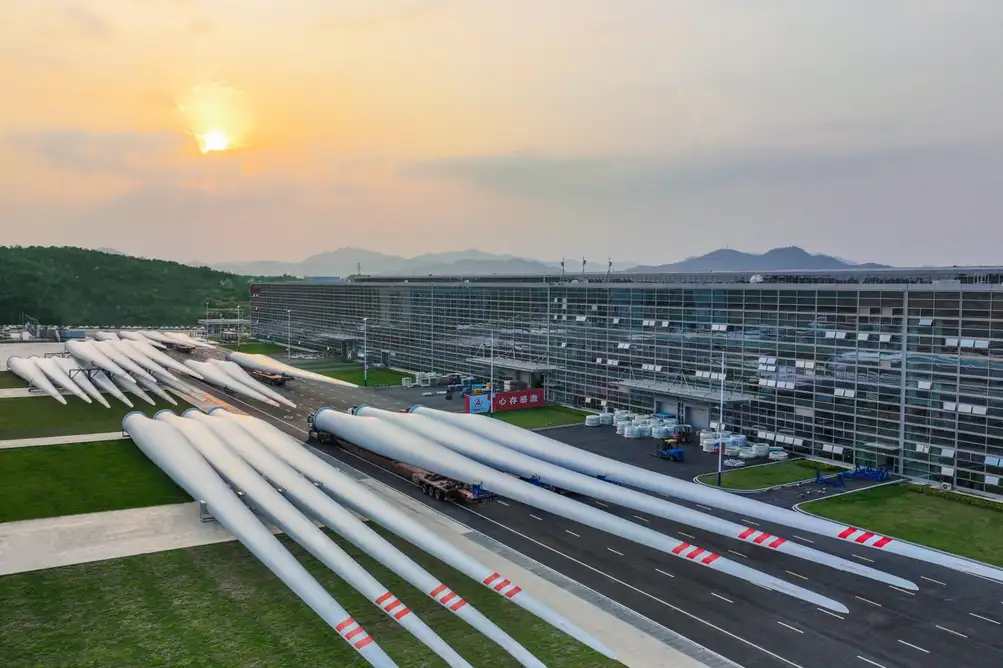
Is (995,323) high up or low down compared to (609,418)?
up

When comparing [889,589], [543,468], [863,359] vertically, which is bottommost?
[889,589]

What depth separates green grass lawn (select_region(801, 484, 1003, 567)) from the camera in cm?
4441

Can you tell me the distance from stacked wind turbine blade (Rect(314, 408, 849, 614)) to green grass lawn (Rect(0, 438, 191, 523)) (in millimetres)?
13753

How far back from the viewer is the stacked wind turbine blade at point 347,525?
94.1 ft

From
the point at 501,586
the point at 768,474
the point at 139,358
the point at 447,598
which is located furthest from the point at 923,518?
the point at 139,358

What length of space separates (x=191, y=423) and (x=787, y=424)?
50193mm

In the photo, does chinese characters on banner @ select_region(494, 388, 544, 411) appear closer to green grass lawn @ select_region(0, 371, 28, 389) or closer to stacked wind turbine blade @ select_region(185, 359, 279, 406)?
stacked wind turbine blade @ select_region(185, 359, 279, 406)

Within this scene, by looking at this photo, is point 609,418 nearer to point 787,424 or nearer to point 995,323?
point 787,424

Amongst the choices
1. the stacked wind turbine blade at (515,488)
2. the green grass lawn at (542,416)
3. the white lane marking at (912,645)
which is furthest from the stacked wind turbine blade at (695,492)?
the green grass lawn at (542,416)

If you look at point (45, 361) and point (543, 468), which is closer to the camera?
point (543, 468)

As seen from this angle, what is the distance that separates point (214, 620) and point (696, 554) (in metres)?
21.5

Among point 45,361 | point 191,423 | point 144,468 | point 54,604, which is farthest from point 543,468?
point 45,361

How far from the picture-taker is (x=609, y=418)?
80.4m

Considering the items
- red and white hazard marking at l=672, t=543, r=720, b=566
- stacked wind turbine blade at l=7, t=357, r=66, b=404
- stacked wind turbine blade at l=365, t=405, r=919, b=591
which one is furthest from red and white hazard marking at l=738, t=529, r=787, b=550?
stacked wind turbine blade at l=7, t=357, r=66, b=404
